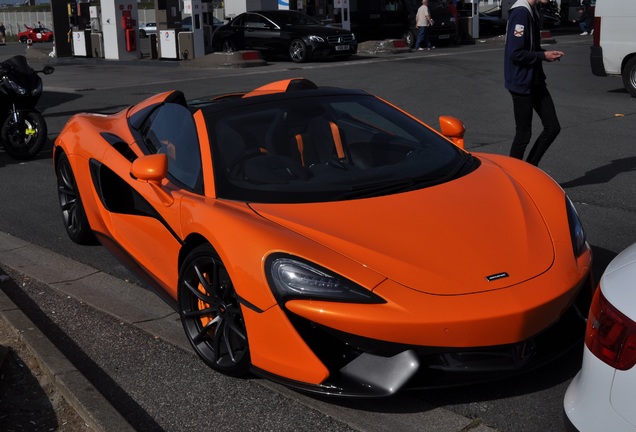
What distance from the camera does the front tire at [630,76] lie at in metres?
14.9

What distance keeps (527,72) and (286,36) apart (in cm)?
1773

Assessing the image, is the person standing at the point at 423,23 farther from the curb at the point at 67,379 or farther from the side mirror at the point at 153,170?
the curb at the point at 67,379

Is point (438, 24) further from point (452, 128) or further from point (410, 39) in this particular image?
point (452, 128)

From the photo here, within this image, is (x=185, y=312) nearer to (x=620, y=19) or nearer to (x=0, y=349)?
(x=0, y=349)

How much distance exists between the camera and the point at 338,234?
4145 millimetres

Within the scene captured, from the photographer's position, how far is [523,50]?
7422 millimetres

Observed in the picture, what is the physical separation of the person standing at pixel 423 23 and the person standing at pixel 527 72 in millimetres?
20707

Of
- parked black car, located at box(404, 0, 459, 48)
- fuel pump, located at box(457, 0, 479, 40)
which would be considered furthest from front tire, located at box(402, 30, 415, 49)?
fuel pump, located at box(457, 0, 479, 40)

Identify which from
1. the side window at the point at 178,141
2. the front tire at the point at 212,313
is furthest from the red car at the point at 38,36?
the front tire at the point at 212,313

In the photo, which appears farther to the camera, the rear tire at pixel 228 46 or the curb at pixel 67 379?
the rear tire at pixel 228 46

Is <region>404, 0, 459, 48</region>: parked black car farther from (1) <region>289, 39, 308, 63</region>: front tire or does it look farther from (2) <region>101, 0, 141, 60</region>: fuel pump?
(2) <region>101, 0, 141, 60</region>: fuel pump

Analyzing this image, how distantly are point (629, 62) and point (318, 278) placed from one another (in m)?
12.5

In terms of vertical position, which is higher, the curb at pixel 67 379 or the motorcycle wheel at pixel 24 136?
the motorcycle wheel at pixel 24 136

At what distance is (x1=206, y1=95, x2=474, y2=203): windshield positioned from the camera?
4703mm
